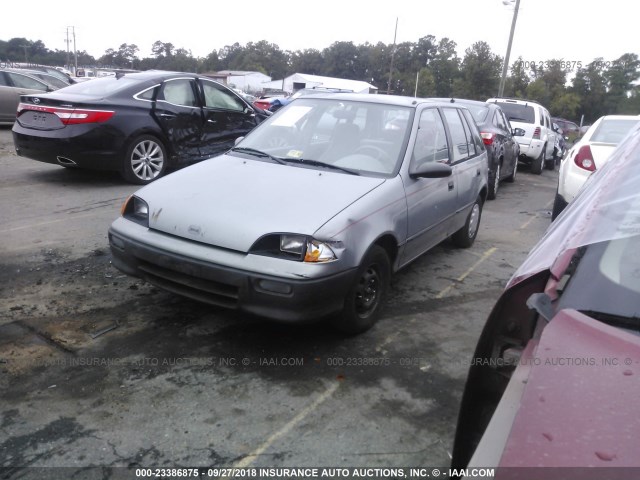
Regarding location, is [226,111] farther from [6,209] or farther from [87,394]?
[87,394]

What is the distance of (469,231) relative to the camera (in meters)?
6.15

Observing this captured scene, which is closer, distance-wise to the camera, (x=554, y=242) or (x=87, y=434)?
(x=554, y=242)

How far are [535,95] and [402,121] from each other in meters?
44.7

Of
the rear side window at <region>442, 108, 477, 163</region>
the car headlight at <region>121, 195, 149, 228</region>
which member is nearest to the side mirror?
the rear side window at <region>442, 108, 477, 163</region>

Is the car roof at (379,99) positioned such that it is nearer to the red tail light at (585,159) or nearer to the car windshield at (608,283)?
the red tail light at (585,159)

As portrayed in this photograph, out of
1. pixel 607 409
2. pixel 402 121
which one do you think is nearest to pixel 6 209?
pixel 402 121

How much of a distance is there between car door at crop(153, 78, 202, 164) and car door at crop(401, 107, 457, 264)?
4.46 metres

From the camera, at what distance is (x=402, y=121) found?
15.0 feet

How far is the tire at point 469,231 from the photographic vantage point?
6.02 metres

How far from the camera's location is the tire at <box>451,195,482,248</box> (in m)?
6.02

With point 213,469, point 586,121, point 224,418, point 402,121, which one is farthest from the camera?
point 586,121

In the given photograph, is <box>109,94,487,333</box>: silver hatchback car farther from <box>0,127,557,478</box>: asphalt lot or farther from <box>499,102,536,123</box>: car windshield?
<box>499,102,536,123</box>: car windshield

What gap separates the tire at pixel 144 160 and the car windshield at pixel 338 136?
3.38m

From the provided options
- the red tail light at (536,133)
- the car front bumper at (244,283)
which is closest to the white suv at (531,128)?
the red tail light at (536,133)
